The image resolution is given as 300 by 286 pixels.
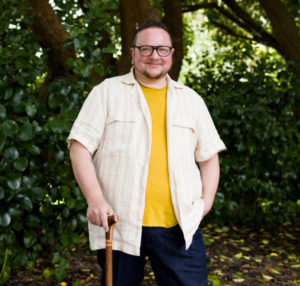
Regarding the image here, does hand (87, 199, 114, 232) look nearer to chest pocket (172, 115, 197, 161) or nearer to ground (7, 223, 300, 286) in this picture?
chest pocket (172, 115, 197, 161)

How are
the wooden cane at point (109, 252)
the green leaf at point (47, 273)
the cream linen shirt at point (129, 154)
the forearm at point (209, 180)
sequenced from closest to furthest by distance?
the wooden cane at point (109, 252)
the cream linen shirt at point (129, 154)
the forearm at point (209, 180)
the green leaf at point (47, 273)

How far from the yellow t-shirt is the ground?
1.74 m

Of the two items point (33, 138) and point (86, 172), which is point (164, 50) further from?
point (33, 138)

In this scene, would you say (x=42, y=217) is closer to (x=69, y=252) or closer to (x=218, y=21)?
(x=69, y=252)

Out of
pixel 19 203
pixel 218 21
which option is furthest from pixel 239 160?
pixel 218 21

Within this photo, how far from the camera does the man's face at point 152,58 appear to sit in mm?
2131

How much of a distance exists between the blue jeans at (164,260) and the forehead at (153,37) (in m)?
0.83

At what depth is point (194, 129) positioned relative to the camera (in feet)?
7.31

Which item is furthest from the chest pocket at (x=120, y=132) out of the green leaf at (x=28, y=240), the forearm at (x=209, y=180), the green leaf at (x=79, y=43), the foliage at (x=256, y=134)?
the foliage at (x=256, y=134)

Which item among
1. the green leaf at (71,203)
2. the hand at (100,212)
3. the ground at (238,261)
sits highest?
the hand at (100,212)

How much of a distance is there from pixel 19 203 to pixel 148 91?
4.94ft

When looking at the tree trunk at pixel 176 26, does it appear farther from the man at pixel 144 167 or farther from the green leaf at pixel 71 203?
the man at pixel 144 167

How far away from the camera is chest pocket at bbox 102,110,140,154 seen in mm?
2061

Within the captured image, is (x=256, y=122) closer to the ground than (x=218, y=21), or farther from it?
closer to the ground
